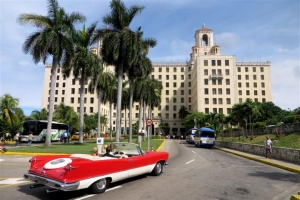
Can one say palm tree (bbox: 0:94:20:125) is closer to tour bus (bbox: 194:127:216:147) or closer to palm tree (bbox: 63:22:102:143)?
palm tree (bbox: 63:22:102:143)

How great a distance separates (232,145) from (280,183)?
20.5 metres

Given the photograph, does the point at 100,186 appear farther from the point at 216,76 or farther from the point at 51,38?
the point at 216,76

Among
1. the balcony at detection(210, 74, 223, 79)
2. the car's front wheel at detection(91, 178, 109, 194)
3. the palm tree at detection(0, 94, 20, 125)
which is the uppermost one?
the balcony at detection(210, 74, 223, 79)

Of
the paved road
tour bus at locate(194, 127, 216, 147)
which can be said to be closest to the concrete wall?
tour bus at locate(194, 127, 216, 147)

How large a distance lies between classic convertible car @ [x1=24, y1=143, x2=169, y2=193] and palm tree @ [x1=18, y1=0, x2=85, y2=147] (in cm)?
1754

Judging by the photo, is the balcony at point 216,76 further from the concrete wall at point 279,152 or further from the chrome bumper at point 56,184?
the chrome bumper at point 56,184

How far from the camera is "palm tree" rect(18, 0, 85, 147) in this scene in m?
23.5

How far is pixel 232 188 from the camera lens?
7.48m

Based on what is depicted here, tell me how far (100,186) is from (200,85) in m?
78.8

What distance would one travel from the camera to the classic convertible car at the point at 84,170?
561 cm

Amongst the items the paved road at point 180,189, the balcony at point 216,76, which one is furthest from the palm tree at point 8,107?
the balcony at point 216,76

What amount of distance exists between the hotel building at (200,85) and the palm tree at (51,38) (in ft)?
157

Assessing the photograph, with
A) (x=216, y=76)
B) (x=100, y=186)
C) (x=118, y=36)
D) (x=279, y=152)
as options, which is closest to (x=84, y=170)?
(x=100, y=186)

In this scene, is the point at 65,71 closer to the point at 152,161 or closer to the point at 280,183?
the point at 152,161
